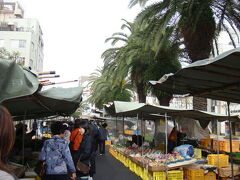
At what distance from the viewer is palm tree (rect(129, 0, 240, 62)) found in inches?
436

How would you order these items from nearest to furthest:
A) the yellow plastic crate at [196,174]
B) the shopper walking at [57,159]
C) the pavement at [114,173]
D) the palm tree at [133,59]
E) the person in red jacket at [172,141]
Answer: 1. the shopper walking at [57,159]
2. the yellow plastic crate at [196,174]
3. the pavement at [114,173]
4. the person in red jacket at [172,141]
5. the palm tree at [133,59]

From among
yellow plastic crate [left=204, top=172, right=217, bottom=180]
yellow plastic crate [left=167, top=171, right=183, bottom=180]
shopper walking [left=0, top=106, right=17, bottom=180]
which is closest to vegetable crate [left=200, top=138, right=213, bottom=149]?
yellow plastic crate [left=204, top=172, right=217, bottom=180]

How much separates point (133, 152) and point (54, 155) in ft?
20.9

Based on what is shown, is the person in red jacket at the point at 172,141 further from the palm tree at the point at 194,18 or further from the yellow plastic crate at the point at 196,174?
the palm tree at the point at 194,18

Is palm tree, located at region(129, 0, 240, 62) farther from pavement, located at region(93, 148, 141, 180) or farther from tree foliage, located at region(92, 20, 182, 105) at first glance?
pavement, located at region(93, 148, 141, 180)

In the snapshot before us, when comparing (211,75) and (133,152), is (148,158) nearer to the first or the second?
(133,152)

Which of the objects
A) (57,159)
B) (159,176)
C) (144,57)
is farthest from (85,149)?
(144,57)

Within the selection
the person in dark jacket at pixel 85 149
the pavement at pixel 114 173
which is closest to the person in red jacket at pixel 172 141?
the pavement at pixel 114 173

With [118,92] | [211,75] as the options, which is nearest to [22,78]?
[211,75]

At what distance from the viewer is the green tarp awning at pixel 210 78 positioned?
144 inches

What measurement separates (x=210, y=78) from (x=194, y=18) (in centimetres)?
702

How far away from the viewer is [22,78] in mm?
3244

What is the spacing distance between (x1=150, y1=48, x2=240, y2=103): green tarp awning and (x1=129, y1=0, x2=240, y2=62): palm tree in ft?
18.3

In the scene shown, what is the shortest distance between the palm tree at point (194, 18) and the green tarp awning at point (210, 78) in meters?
5.59
